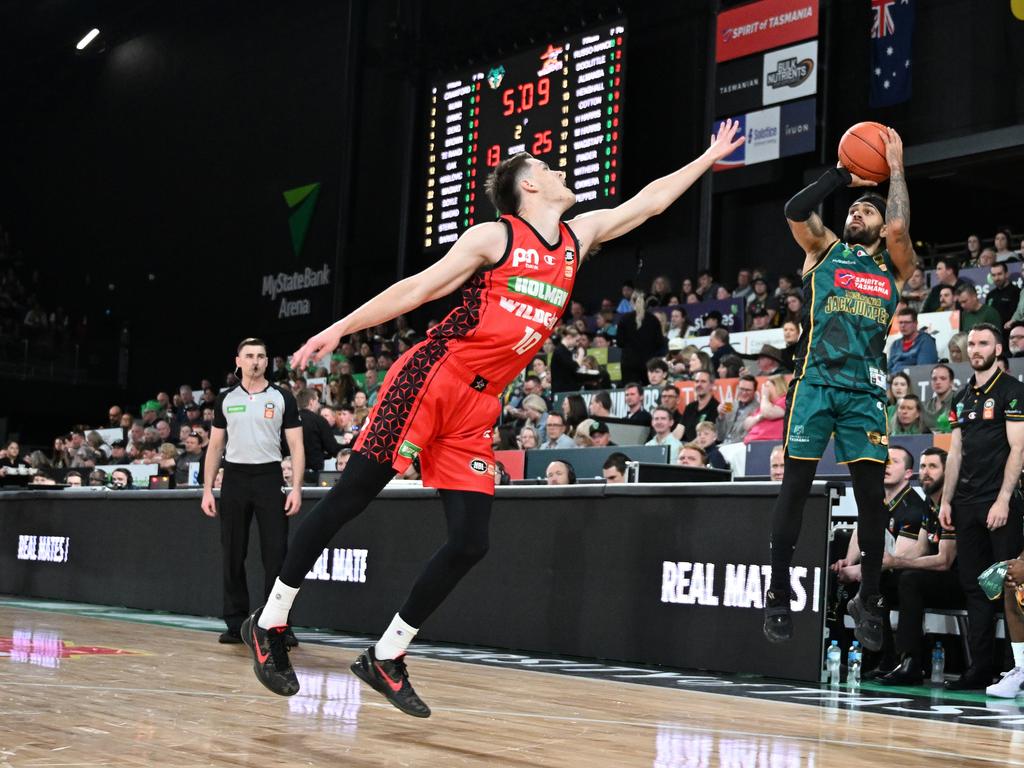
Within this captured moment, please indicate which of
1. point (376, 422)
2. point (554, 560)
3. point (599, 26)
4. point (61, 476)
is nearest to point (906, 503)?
point (554, 560)

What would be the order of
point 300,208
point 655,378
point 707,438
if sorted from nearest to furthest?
point 707,438 → point 655,378 → point 300,208

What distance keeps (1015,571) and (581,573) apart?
2470 millimetres

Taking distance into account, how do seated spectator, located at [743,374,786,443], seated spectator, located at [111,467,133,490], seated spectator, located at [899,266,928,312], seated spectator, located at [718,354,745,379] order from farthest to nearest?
seated spectator, located at [111,467,133,490] → seated spectator, located at [899,266,928,312] → seated spectator, located at [718,354,745,379] → seated spectator, located at [743,374,786,443]

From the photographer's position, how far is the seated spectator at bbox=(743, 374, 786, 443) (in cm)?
950

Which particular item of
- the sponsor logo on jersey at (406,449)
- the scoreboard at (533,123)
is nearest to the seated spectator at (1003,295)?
the scoreboard at (533,123)

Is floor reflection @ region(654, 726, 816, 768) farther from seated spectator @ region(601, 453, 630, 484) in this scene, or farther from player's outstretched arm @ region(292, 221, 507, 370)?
seated spectator @ region(601, 453, 630, 484)

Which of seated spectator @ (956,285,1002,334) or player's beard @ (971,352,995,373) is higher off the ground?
seated spectator @ (956,285,1002,334)

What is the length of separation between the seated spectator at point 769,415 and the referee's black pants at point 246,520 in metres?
3.62

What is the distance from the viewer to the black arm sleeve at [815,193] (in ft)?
17.7

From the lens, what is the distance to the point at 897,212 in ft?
18.3

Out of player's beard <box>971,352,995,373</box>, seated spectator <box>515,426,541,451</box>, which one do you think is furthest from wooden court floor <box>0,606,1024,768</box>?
seated spectator <box>515,426,541,451</box>

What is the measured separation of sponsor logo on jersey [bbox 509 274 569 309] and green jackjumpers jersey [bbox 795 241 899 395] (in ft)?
5.16

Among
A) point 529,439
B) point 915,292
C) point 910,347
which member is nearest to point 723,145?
point 910,347

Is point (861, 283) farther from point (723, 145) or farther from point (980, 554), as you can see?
point (980, 554)
